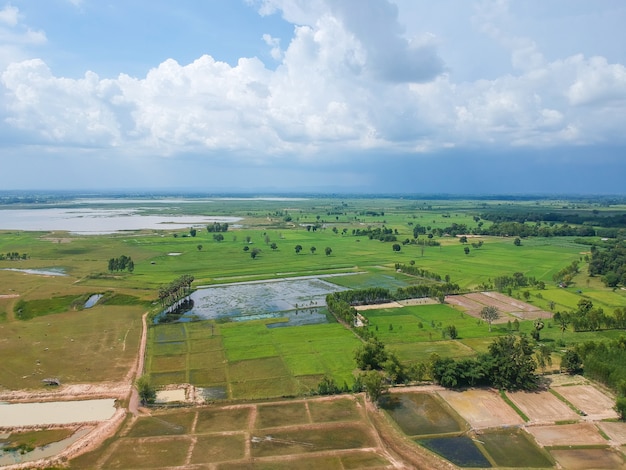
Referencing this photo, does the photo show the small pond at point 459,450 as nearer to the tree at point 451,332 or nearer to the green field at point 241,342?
the green field at point 241,342

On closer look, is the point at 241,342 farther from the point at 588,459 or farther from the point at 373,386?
the point at 588,459

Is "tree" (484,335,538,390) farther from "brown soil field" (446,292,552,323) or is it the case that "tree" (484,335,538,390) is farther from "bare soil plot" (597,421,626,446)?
"brown soil field" (446,292,552,323)

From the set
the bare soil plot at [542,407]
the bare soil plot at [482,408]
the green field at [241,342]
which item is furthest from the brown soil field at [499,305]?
the bare soil plot at [482,408]

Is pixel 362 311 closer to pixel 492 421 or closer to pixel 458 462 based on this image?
pixel 492 421

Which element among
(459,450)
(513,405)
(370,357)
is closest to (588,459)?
(513,405)

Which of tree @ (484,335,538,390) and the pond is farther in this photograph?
the pond

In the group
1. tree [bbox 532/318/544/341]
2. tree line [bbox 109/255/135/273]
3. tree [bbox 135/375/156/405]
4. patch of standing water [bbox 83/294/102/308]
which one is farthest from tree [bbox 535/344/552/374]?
tree line [bbox 109/255/135/273]
